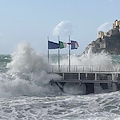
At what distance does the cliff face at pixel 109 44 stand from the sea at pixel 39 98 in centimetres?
9737

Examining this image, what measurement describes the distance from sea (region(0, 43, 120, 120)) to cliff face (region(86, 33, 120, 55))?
319 ft

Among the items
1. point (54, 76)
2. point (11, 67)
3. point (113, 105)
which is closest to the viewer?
point (113, 105)

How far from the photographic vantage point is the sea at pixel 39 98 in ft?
60.8

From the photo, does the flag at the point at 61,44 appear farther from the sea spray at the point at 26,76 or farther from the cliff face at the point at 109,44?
the cliff face at the point at 109,44

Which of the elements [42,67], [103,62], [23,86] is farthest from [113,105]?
[103,62]

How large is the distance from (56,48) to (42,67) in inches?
101

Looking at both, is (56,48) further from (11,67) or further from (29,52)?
(11,67)

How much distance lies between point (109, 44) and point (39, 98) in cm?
11700

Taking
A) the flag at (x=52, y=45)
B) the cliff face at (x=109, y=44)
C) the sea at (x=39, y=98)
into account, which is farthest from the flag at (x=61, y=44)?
the cliff face at (x=109, y=44)

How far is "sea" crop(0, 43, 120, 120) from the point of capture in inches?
730

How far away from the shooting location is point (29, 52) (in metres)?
32.6

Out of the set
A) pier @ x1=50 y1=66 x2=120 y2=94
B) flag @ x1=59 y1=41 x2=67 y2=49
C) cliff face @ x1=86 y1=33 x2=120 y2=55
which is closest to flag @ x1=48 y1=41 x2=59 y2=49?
flag @ x1=59 y1=41 x2=67 y2=49

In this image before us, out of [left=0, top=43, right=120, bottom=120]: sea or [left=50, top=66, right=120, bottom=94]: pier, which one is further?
[left=50, top=66, right=120, bottom=94]: pier

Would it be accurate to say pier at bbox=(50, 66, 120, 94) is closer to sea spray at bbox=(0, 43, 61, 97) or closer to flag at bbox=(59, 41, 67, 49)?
sea spray at bbox=(0, 43, 61, 97)
